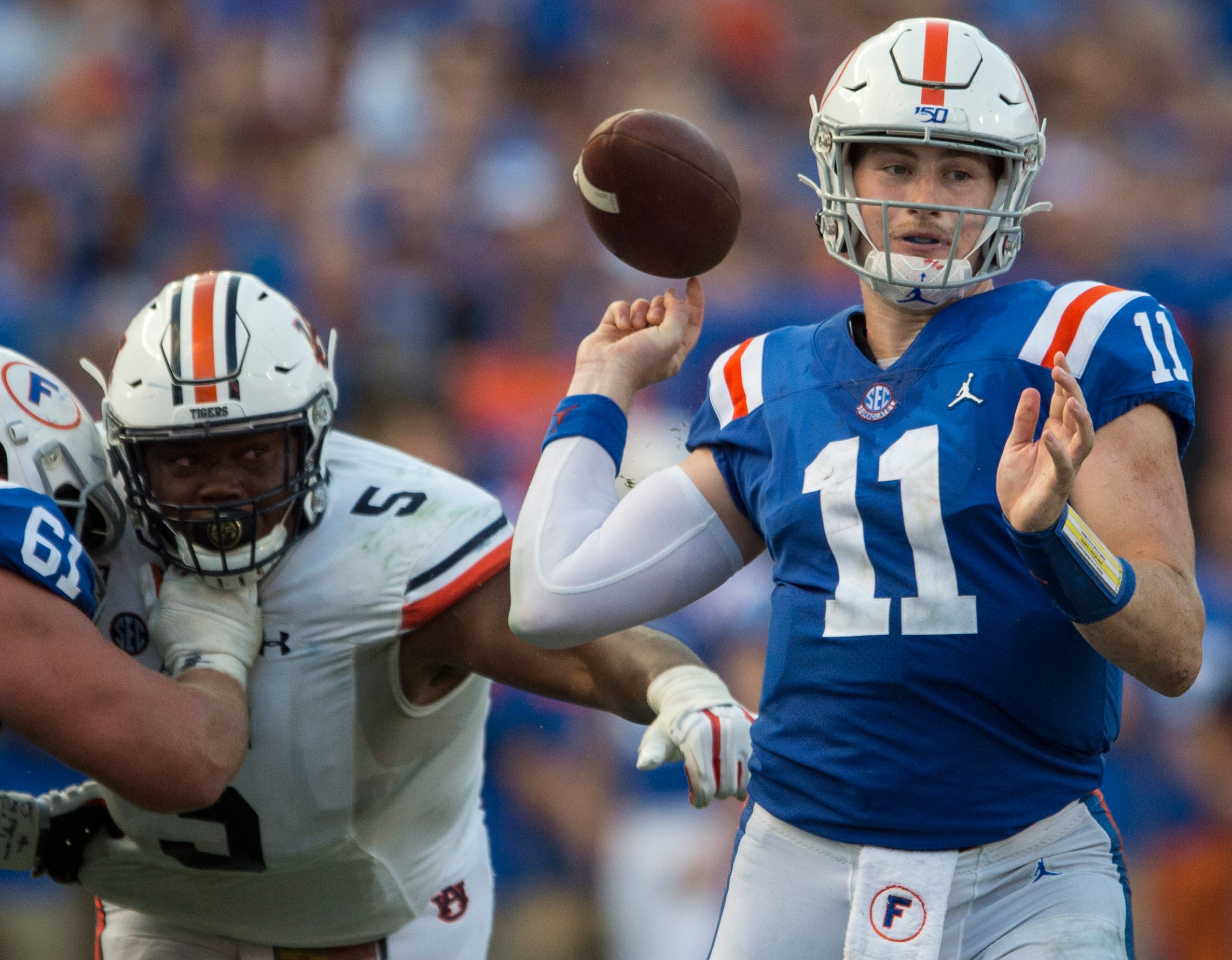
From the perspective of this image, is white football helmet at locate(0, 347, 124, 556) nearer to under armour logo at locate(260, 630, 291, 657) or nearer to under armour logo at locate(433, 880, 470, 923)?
under armour logo at locate(260, 630, 291, 657)

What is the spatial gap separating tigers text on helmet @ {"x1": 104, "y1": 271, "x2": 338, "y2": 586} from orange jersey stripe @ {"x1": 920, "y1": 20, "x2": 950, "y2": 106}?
119 centimetres

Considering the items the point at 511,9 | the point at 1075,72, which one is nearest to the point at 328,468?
the point at 511,9

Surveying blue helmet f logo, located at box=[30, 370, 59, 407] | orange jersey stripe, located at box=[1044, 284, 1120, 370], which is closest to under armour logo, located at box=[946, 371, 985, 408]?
orange jersey stripe, located at box=[1044, 284, 1120, 370]

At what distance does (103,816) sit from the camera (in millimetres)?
2992

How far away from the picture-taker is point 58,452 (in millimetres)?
2688

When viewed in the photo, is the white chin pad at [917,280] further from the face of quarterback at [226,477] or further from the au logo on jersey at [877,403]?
the face of quarterback at [226,477]

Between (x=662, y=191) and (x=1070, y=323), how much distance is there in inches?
30.5

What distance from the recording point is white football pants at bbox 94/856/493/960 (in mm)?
3068

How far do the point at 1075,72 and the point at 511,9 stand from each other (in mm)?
2672

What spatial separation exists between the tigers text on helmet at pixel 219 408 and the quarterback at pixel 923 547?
0.55 metres

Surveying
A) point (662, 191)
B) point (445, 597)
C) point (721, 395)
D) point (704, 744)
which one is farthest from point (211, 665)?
point (662, 191)

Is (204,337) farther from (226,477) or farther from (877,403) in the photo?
(877,403)

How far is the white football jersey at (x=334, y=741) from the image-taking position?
9.15 ft

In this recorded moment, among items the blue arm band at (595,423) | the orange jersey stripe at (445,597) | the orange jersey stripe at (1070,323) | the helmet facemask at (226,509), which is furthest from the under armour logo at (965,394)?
the helmet facemask at (226,509)
